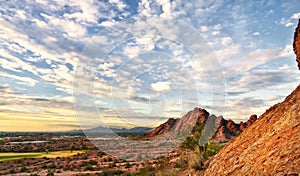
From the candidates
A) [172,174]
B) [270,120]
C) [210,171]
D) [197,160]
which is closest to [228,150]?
[210,171]

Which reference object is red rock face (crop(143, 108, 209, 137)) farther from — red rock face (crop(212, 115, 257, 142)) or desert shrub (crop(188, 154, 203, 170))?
red rock face (crop(212, 115, 257, 142))

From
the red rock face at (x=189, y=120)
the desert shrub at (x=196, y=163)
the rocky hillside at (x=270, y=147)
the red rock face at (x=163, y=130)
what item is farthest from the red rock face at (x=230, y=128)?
the rocky hillside at (x=270, y=147)

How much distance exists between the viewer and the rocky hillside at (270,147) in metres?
5.78

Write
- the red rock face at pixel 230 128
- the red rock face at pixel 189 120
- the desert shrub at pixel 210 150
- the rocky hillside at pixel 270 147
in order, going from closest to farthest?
the rocky hillside at pixel 270 147, the desert shrub at pixel 210 150, the red rock face at pixel 189 120, the red rock face at pixel 230 128

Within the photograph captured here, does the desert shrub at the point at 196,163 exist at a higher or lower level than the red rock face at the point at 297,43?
lower

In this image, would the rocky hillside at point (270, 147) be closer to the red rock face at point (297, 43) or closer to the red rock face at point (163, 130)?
the red rock face at point (297, 43)

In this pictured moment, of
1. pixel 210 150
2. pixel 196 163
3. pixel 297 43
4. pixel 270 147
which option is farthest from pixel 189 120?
pixel 270 147

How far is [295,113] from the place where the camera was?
23.6 feet

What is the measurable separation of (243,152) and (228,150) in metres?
1.29

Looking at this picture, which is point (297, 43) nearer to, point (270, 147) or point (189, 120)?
point (270, 147)

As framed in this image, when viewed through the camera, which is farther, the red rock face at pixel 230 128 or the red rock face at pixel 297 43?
the red rock face at pixel 230 128

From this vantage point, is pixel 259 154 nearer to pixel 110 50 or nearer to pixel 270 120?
pixel 270 120

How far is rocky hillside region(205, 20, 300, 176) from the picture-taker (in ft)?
19.0

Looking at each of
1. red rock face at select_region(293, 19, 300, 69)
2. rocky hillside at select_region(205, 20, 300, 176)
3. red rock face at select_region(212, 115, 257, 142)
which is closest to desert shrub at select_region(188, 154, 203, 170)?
rocky hillside at select_region(205, 20, 300, 176)
